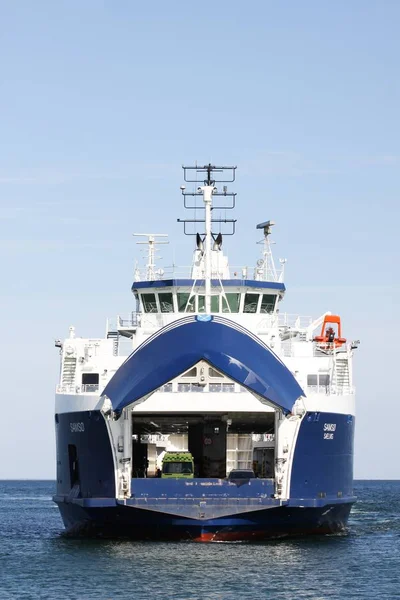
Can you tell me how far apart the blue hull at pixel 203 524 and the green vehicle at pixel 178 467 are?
2.50 meters


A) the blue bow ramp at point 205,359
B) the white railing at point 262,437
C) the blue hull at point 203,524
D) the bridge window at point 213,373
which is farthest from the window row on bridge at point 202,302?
the blue hull at point 203,524

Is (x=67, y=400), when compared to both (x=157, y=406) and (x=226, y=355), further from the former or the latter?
(x=226, y=355)

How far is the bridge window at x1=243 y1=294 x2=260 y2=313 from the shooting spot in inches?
1799

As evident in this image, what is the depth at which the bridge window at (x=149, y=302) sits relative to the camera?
46.1 meters

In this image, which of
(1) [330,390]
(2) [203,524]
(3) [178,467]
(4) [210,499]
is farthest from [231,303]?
(2) [203,524]

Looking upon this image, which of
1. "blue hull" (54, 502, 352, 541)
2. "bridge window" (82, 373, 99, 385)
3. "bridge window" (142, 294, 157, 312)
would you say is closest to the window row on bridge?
"bridge window" (142, 294, 157, 312)

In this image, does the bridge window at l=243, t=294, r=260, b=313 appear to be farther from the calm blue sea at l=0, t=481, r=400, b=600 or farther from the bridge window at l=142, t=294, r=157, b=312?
the calm blue sea at l=0, t=481, r=400, b=600

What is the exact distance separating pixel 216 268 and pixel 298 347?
4.41 meters

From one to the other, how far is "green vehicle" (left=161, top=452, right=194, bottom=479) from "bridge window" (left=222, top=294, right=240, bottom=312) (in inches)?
232

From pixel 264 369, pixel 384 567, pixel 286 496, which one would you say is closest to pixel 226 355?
pixel 264 369

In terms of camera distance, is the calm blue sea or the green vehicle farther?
the green vehicle

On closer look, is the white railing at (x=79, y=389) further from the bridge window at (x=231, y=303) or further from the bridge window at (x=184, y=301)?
the bridge window at (x=231, y=303)

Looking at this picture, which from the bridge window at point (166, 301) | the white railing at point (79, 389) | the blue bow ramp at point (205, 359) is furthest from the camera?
the bridge window at point (166, 301)

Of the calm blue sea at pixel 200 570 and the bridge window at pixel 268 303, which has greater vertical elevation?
the bridge window at pixel 268 303
